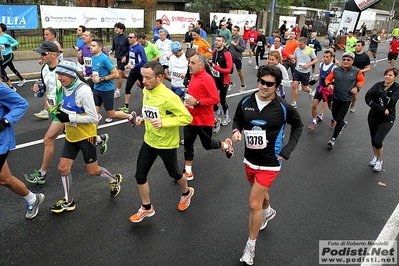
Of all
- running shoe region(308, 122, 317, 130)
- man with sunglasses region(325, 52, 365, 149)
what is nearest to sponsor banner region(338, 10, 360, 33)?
running shoe region(308, 122, 317, 130)

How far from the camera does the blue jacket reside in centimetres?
342

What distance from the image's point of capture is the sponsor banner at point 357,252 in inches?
140

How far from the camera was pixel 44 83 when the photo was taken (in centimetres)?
482

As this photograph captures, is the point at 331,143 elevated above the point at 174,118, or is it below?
below

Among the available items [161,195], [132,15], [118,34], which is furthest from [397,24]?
[161,195]

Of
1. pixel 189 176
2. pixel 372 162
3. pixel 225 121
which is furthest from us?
pixel 225 121

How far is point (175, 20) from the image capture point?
64.1 feet

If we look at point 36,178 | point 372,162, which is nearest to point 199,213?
point 36,178

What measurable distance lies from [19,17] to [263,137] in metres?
12.9

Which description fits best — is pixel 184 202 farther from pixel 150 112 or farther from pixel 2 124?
pixel 2 124

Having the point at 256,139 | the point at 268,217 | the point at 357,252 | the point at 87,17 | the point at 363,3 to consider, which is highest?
the point at 363,3

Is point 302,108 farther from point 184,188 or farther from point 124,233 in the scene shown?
point 124,233

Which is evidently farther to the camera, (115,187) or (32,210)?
(115,187)

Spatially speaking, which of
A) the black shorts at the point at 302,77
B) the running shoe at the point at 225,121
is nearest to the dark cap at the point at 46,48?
the running shoe at the point at 225,121
